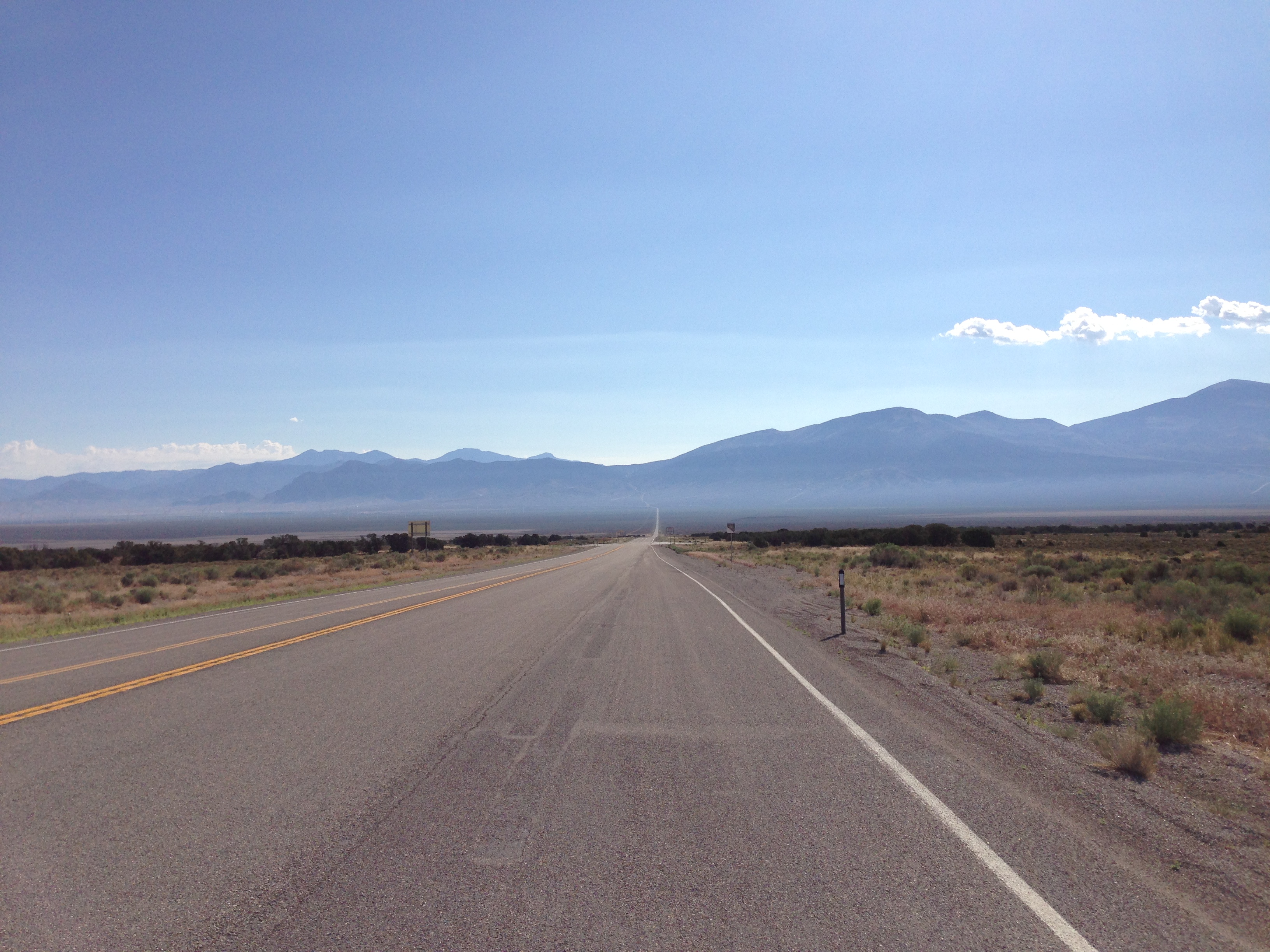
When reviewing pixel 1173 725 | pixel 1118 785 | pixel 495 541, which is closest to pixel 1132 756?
pixel 1118 785

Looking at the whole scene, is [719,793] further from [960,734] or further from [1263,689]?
[1263,689]

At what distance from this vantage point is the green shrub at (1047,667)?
1145 cm

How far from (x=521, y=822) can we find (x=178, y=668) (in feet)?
27.0

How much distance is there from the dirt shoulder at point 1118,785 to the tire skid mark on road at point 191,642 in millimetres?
11304

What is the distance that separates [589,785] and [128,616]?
65.7 ft

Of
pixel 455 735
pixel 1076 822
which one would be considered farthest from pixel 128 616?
pixel 1076 822

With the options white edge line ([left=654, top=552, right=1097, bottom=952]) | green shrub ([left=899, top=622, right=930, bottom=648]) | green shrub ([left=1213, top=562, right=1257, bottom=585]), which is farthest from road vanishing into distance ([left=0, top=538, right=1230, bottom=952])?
green shrub ([left=1213, top=562, right=1257, bottom=585])

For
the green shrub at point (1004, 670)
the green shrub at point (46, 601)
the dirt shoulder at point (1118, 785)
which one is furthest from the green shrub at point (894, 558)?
the green shrub at point (46, 601)

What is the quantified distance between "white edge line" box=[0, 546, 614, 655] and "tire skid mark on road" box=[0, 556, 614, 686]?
1.70ft

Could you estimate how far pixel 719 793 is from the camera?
601cm

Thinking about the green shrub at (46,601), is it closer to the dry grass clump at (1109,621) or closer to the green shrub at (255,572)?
the green shrub at (255,572)

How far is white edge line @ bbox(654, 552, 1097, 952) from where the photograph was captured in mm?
3971

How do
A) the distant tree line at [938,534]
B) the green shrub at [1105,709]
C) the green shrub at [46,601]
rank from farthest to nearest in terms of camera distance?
the distant tree line at [938,534], the green shrub at [46,601], the green shrub at [1105,709]

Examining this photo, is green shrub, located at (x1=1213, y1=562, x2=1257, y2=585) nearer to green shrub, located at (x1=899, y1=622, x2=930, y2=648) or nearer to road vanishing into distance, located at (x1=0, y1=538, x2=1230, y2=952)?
green shrub, located at (x1=899, y1=622, x2=930, y2=648)
